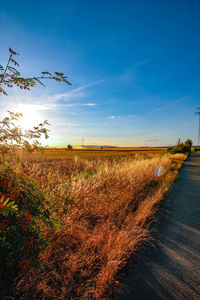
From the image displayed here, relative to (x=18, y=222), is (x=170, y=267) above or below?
below

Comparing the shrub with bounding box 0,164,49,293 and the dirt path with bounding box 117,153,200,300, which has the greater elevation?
the shrub with bounding box 0,164,49,293

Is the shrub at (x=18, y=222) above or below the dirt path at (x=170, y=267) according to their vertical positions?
above

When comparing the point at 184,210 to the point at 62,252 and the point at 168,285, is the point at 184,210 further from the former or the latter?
the point at 62,252

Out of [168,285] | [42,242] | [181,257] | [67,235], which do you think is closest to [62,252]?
[67,235]

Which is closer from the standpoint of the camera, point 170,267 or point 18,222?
point 18,222

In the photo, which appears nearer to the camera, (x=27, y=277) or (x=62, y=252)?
(x=27, y=277)

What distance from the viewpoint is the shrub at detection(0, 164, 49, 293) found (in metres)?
1.30

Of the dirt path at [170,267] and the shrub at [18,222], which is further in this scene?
the dirt path at [170,267]

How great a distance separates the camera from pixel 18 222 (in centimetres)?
132

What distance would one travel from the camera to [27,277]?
69.0 inches

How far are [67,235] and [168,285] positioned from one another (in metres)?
1.65

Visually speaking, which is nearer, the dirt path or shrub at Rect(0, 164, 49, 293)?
shrub at Rect(0, 164, 49, 293)

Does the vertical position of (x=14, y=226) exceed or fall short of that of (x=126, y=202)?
it exceeds it

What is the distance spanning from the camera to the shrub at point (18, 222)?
1.30 m
